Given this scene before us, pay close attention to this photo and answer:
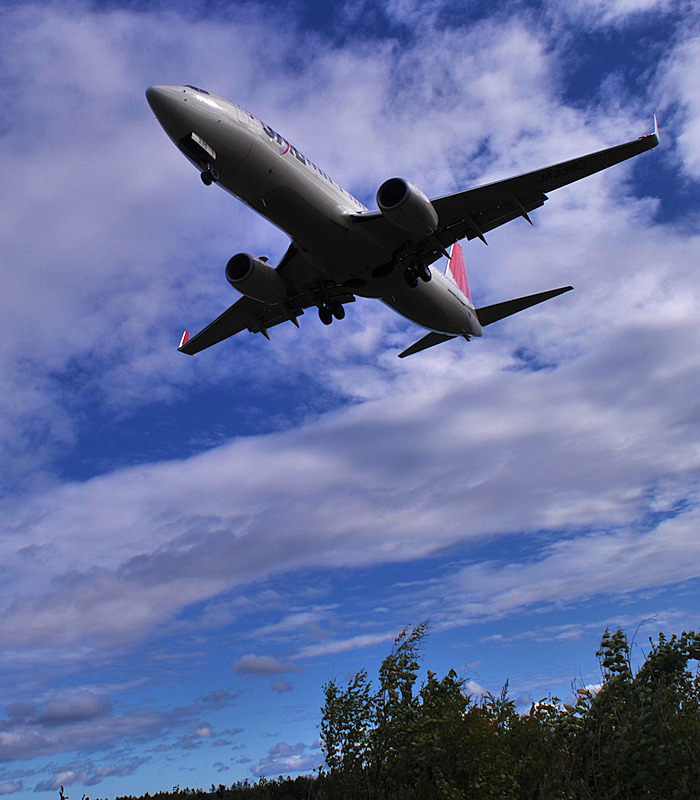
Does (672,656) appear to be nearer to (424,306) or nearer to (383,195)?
(383,195)

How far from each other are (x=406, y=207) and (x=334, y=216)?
2693 millimetres

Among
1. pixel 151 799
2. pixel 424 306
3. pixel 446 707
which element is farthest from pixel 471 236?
pixel 151 799

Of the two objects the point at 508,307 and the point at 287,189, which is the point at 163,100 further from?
the point at 508,307

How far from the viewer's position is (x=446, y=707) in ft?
37.2

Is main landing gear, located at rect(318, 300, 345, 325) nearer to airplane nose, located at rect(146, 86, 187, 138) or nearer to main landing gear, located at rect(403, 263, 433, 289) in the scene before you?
main landing gear, located at rect(403, 263, 433, 289)

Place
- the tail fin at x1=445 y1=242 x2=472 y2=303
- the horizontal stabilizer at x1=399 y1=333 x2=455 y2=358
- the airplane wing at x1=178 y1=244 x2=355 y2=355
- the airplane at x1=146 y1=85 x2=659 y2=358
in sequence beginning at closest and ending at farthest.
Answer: the airplane at x1=146 y1=85 x2=659 y2=358
the airplane wing at x1=178 y1=244 x2=355 y2=355
the horizontal stabilizer at x1=399 y1=333 x2=455 y2=358
the tail fin at x1=445 y1=242 x2=472 y2=303

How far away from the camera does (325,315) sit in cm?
2655

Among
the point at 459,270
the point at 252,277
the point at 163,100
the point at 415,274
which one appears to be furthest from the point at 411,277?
the point at 459,270

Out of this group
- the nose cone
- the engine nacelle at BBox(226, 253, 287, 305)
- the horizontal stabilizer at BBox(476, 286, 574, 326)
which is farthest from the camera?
the horizontal stabilizer at BBox(476, 286, 574, 326)

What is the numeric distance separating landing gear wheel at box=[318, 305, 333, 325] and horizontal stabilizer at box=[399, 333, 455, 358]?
653cm

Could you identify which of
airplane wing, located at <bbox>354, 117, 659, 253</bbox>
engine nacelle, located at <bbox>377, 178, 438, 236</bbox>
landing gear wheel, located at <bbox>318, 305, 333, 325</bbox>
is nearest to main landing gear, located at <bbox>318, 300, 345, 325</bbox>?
landing gear wheel, located at <bbox>318, 305, 333, 325</bbox>

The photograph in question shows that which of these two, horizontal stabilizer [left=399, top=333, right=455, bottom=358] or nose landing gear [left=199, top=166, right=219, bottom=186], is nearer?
nose landing gear [left=199, top=166, right=219, bottom=186]

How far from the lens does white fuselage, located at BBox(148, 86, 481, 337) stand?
19000 millimetres

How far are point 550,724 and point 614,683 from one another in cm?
178
